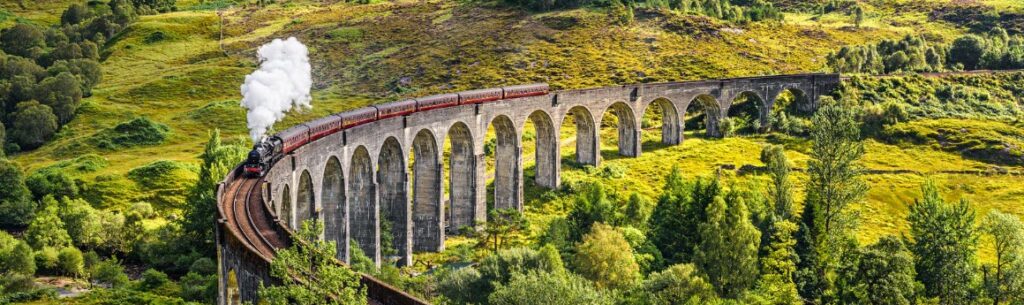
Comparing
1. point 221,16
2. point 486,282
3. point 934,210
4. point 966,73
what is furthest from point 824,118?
point 221,16

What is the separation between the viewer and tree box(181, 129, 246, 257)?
6500 centimetres

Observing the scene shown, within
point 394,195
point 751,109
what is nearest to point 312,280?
point 394,195

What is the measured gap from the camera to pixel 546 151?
8725 cm

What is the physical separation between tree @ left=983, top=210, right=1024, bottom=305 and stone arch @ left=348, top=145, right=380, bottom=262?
37945 mm

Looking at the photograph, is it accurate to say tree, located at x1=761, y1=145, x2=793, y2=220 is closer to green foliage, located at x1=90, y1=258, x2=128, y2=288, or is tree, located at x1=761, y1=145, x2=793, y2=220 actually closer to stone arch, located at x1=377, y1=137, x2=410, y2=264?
stone arch, located at x1=377, y1=137, x2=410, y2=264

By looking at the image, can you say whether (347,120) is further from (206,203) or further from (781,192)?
(781,192)

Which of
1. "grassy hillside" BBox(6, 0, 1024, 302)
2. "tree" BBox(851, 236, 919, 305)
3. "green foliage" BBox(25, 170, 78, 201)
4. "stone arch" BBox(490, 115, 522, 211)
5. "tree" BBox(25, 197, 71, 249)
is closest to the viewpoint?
"tree" BBox(851, 236, 919, 305)

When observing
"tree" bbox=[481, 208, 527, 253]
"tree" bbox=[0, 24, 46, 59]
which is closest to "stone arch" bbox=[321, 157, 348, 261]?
"tree" bbox=[481, 208, 527, 253]

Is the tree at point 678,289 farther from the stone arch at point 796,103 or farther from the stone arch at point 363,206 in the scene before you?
the stone arch at point 796,103

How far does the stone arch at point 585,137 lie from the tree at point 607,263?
35.5 meters

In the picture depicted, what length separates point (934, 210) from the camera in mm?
57156

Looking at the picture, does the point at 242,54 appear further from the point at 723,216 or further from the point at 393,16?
the point at 723,216

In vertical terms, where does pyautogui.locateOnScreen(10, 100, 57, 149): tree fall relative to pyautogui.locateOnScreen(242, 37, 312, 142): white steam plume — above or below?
below

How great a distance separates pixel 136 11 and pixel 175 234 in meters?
128
